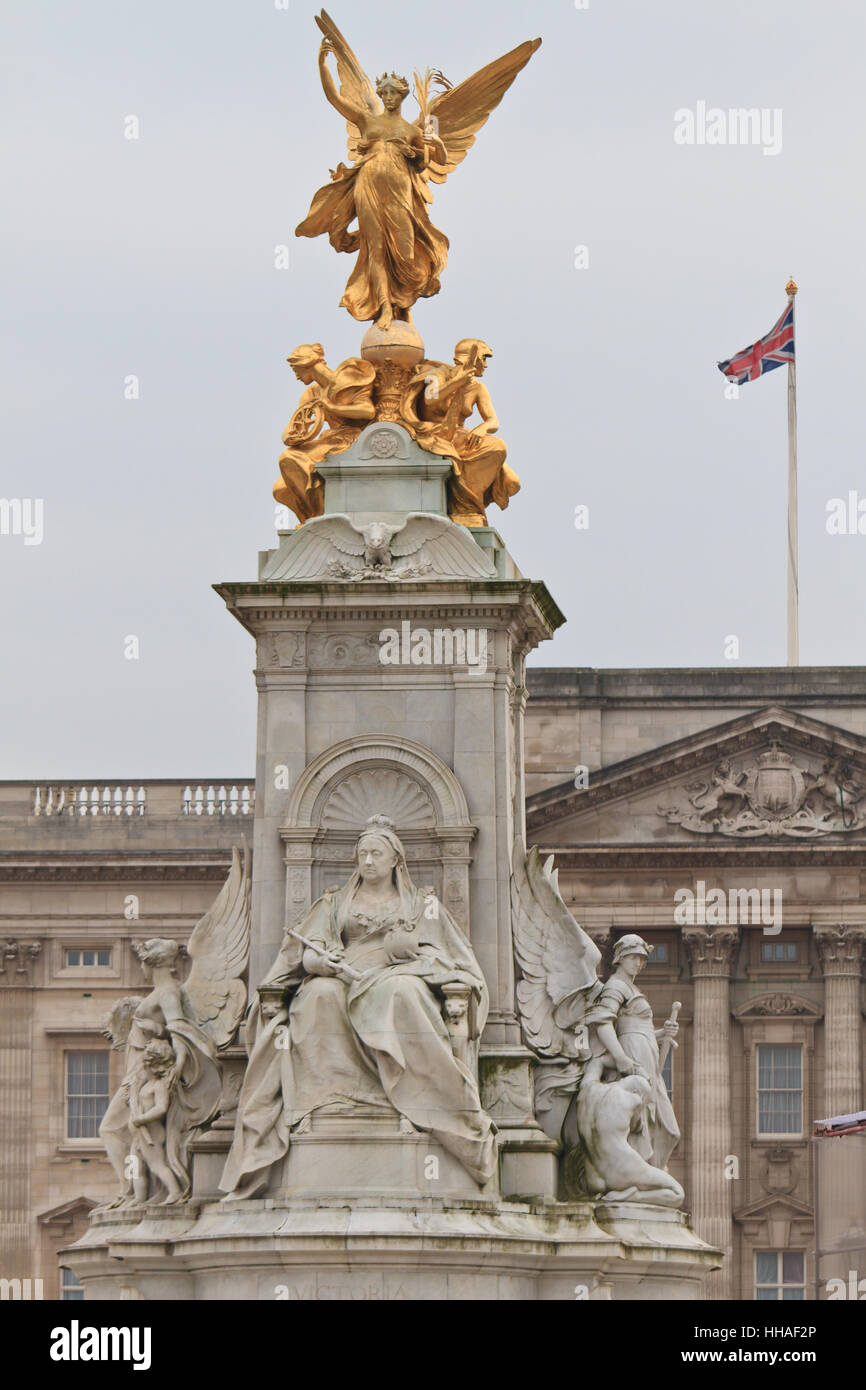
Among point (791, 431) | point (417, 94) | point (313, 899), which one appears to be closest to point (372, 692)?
point (313, 899)

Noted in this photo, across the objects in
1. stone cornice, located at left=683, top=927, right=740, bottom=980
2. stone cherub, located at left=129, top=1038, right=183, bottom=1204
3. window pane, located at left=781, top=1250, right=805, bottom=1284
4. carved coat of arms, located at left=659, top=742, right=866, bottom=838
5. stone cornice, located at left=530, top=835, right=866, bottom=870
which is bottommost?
window pane, located at left=781, top=1250, right=805, bottom=1284

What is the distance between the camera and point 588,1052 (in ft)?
103

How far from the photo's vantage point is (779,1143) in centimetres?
7412

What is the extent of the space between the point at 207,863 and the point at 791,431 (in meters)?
13.8

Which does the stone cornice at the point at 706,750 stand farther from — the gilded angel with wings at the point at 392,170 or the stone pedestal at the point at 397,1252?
the stone pedestal at the point at 397,1252

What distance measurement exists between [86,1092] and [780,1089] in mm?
13479

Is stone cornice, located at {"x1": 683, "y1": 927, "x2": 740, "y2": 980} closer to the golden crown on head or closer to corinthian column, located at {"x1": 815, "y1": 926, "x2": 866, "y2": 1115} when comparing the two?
corinthian column, located at {"x1": 815, "y1": 926, "x2": 866, "y2": 1115}

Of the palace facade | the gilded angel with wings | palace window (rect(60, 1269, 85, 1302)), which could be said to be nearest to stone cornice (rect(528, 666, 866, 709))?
the palace facade

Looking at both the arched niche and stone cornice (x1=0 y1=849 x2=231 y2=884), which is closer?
the arched niche

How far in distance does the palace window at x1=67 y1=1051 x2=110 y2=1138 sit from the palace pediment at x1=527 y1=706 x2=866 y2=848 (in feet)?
31.7

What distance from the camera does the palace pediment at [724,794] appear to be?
74.1 m

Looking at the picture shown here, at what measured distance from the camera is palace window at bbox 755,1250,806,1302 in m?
72.9

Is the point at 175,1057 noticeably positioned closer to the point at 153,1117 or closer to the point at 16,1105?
the point at 153,1117
